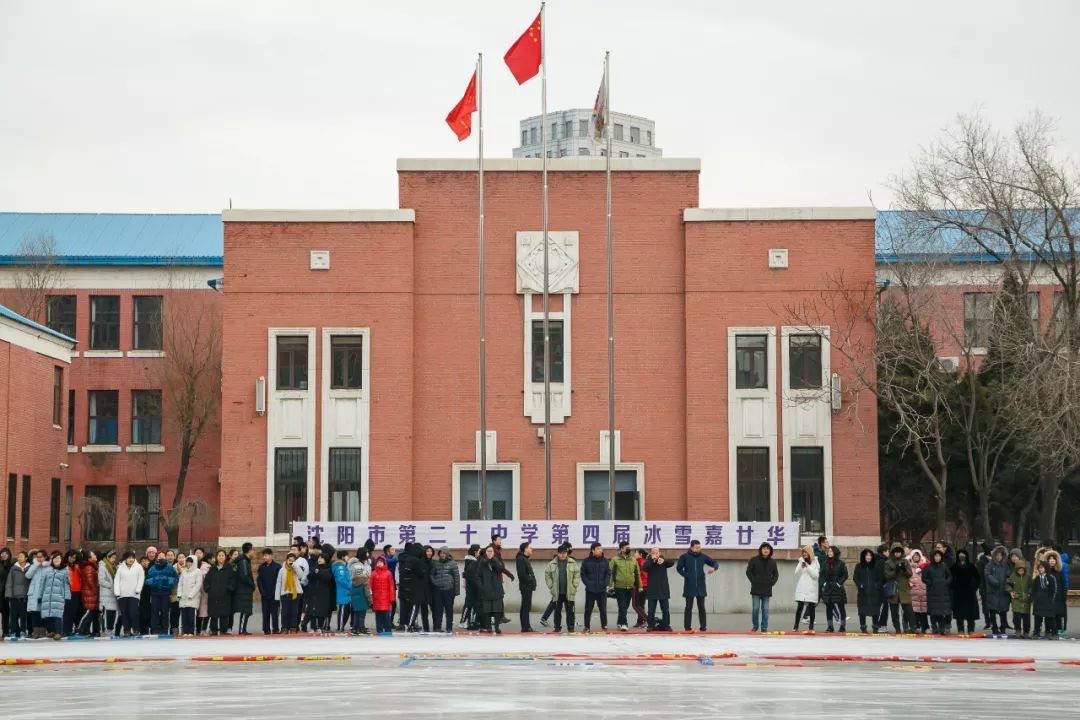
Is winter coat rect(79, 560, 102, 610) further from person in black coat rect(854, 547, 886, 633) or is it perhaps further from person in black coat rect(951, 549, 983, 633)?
person in black coat rect(951, 549, 983, 633)

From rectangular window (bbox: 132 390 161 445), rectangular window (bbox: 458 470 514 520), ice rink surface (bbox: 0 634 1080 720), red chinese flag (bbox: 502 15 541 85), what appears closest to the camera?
ice rink surface (bbox: 0 634 1080 720)

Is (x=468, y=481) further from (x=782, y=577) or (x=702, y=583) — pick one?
(x=702, y=583)

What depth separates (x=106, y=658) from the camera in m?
22.2

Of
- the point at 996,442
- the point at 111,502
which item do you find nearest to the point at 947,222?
the point at 996,442

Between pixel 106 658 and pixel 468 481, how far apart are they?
54.9 feet

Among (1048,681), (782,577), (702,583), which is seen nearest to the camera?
(1048,681)

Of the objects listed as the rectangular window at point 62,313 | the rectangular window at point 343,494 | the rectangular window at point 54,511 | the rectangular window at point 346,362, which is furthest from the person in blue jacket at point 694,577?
the rectangular window at point 62,313

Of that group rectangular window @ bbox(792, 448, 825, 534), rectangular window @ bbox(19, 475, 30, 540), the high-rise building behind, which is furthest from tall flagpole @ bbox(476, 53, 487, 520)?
the high-rise building behind

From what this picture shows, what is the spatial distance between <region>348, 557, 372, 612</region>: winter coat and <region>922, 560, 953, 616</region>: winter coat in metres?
9.49

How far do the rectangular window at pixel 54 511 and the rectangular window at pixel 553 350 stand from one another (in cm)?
1657

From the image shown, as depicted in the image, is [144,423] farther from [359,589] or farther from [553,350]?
[359,589]

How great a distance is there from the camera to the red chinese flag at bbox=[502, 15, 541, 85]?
3634cm

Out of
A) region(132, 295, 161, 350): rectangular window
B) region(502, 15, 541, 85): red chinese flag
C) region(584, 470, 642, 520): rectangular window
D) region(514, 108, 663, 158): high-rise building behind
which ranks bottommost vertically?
region(584, 470, 642, 520): rectangular window

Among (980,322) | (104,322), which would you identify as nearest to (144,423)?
(104,322)
